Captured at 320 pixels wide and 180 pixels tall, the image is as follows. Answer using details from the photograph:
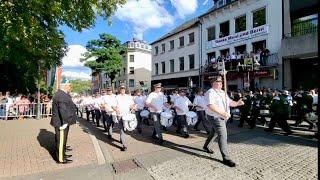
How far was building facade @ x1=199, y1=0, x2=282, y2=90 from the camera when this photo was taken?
25156mm

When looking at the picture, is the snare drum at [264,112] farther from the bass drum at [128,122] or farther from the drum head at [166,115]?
the bass drum at [128,122]

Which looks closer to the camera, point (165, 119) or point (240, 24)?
point (165, 119)

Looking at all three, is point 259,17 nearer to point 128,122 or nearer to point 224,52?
point 224,52

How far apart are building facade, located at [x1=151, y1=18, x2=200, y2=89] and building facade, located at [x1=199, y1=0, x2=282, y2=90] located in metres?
1.84

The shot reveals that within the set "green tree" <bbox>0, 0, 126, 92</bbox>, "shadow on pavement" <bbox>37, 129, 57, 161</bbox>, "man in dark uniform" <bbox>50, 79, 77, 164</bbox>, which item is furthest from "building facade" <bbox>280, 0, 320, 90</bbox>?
"man in dark uniform" <bbox>50, 79, 77, 164</bbox>

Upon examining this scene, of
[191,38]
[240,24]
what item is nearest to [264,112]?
[240,24]

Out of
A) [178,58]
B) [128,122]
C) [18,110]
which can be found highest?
[178,58]

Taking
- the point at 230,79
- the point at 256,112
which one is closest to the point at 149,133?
the point at 256,112

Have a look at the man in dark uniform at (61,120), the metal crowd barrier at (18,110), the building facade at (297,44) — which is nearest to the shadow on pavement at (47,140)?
the man in dark uniform at (61,120)

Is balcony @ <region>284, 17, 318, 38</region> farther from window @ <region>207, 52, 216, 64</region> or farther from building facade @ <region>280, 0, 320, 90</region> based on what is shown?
window @ <region>207, 52, 216, 64</region>

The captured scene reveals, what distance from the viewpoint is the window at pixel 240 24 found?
93.6ft

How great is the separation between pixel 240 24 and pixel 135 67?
4349cm

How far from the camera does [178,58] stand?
38.8 metres

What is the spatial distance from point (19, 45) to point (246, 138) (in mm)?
7446
